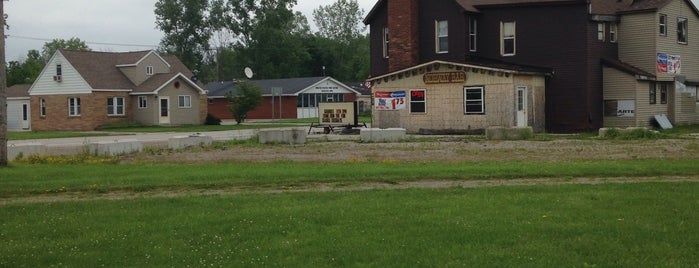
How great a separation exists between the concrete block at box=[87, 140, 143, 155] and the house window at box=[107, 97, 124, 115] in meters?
33.3

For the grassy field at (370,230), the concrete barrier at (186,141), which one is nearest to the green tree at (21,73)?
the concrete barrier at (186,141)

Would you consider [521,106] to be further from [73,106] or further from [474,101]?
[73,106]

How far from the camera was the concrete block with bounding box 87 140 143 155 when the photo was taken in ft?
84.3

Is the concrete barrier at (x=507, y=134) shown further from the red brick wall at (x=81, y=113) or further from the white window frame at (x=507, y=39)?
the red brick wall at (x=81, y=113)

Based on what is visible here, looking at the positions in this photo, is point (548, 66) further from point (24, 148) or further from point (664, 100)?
point (24, 148)

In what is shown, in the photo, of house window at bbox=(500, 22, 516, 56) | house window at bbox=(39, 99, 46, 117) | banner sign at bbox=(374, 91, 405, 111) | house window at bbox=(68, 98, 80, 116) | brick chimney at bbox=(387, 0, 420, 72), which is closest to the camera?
banner sign at bbox=(374, 91, 405, 111)

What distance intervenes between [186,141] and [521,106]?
15.8 metres

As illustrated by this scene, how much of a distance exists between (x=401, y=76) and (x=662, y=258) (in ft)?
99.6

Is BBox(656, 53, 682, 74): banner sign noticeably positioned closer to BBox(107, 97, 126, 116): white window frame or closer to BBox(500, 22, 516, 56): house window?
BBox(500, 22, 516, 56): house window

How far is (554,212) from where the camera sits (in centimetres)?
1102

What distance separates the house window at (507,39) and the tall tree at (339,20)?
86.0 metres

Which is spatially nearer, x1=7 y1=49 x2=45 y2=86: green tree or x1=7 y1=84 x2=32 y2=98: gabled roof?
x1=7 y1=84 x2=32 y2=98: gabled roof

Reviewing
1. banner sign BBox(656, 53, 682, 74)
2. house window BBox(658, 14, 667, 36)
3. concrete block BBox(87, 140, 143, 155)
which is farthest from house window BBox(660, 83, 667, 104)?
concrete block BBox(87, 140, 143, 155)

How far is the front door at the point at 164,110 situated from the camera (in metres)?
60.0
